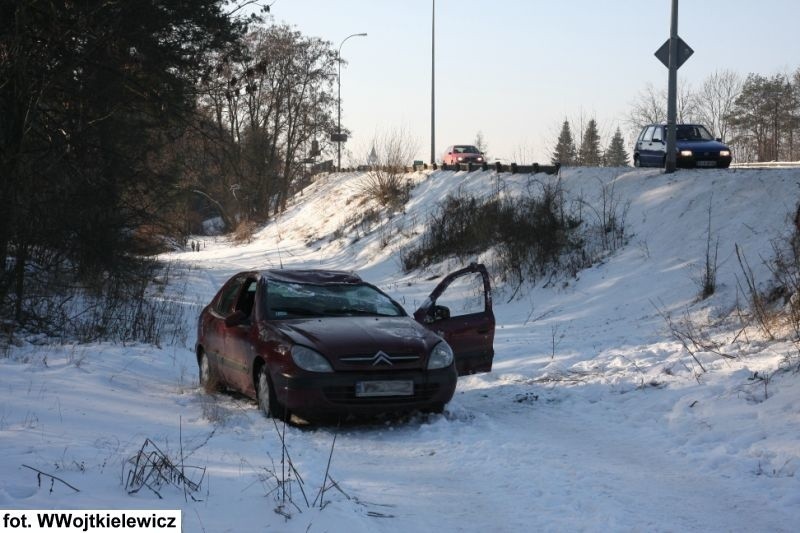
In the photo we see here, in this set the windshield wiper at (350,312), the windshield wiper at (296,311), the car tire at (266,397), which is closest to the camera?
the car tire at (266,397)

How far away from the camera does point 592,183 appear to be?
24.1m

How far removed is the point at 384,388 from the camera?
24.7 feet

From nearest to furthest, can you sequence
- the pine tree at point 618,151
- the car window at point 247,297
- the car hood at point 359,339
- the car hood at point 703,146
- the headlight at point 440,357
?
the car hood at point 359,339
the headlight at point 440,357
the car window at point 247,297
the car hood at point 703,146
the pine tree at point 618,151

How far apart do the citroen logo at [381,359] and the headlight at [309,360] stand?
40 centimetres

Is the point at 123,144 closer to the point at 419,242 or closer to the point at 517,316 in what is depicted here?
the point at 517,316

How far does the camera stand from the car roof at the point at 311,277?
9.15 m

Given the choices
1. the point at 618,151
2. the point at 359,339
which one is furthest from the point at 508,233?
the point at 618,151

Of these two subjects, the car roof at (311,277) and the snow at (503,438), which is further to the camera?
the car roof at (311,277)

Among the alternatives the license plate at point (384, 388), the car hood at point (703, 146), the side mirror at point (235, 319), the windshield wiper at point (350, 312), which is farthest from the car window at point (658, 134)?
the license plate at point (384, 388)

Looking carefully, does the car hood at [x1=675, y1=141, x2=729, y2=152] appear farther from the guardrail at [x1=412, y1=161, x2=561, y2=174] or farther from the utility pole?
the utility pole

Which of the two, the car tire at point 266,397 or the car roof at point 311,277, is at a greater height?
the car roof at point 311,277

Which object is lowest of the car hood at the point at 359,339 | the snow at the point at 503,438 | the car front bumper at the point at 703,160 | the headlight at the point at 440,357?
the snow at the point at 503,438

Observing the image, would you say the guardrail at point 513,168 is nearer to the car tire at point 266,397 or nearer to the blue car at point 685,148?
the blue car at point 685,148

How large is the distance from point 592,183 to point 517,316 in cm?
755
